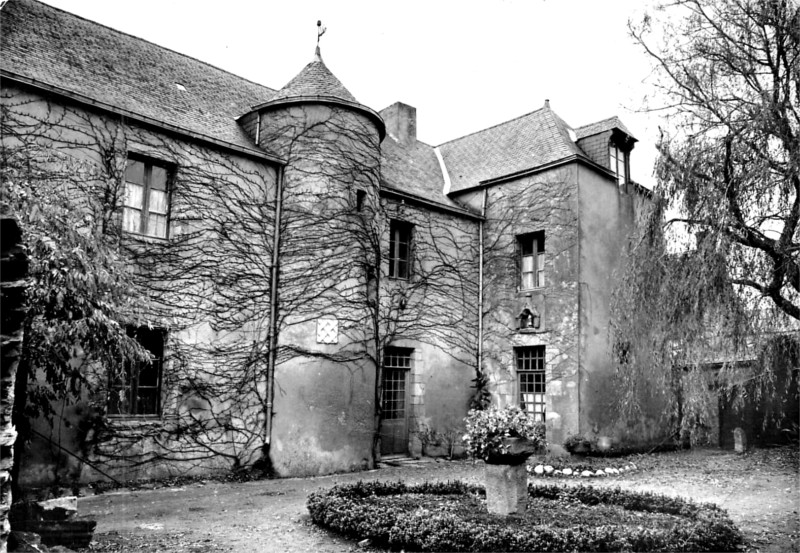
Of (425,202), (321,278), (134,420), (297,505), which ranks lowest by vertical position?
(297,505)

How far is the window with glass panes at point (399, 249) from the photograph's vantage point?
14868 millimetres

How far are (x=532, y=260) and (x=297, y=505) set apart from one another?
914 cm

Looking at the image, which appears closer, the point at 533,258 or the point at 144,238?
the point at 144,238

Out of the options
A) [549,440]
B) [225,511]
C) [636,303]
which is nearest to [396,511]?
[225,511]

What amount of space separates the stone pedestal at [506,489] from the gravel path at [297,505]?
6.38 feet

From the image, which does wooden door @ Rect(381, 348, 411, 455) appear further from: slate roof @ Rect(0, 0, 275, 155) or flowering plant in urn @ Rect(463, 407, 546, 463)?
flowering plant in urn @ Rect(463, 407, 546, 463)

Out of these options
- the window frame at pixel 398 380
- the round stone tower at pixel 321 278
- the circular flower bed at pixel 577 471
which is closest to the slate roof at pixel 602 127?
the round stone tower at pixel 321 278

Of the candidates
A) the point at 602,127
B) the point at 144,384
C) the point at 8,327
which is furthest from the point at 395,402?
the point at 8,327

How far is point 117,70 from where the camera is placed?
38.8 ft

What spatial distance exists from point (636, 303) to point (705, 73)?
3.25 meters

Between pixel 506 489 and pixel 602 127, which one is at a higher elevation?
pixel 602 127

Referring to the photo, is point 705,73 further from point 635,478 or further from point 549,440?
point 549,440

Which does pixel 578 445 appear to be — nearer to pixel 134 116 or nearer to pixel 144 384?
pixel 144 384

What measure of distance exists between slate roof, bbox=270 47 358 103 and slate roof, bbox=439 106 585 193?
4.86 metres
